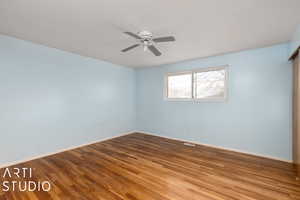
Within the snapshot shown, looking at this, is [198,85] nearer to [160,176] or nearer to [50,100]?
[160,176]

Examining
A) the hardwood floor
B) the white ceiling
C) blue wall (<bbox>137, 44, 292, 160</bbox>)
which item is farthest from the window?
the hardwood floor

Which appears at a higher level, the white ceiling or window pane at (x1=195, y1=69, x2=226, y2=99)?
the white ceiling

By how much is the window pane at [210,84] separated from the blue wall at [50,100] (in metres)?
2.55

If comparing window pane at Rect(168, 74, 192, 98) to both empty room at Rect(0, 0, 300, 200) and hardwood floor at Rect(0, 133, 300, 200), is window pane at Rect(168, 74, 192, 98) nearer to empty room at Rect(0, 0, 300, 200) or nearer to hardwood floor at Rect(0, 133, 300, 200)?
empty room at Rect(0, 0, 300, 200)

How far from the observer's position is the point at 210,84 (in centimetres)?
369

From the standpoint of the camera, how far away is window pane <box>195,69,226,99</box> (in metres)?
3.51

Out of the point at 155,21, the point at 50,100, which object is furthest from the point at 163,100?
the point at 50,100

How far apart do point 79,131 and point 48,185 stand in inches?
65.3

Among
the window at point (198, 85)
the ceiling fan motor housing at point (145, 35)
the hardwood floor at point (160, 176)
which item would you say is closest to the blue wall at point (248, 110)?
the window at point (198, 85)

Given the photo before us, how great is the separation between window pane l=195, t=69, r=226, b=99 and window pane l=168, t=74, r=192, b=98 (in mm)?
240

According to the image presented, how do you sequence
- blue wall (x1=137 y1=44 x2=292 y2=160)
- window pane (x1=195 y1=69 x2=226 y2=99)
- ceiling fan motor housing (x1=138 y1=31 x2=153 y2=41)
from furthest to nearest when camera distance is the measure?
window pane (x1=195 y1=69 x2=226 y2=99) → blue wall (x1=137 y1=44 x2=292 y2=160) → ceiling fan motor housing (x1=138 y1=31 x2=153 y2=41)

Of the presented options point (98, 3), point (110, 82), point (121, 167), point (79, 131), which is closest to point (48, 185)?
point (121, 167)

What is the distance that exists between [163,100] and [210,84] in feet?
4.91

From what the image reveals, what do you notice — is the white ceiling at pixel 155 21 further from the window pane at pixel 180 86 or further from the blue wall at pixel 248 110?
the window pane at pixel 180 86
